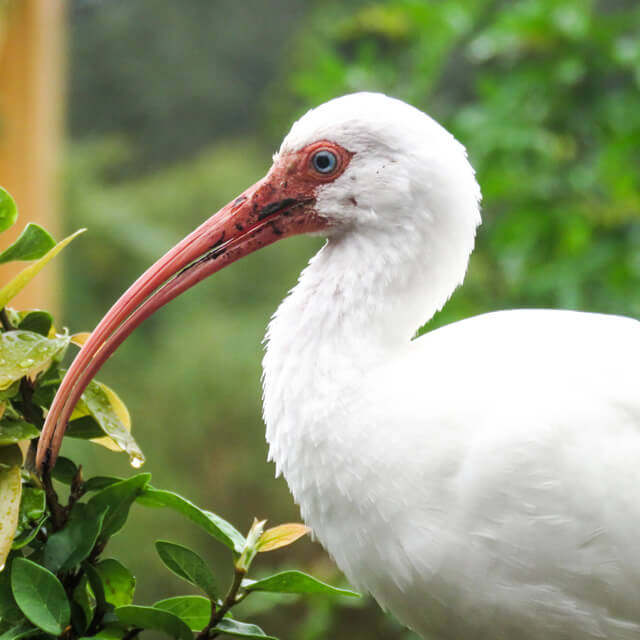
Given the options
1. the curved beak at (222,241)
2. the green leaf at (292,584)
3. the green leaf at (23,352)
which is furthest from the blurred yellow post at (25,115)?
the green leaf at (292,584)

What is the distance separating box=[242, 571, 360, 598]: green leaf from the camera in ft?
3.30

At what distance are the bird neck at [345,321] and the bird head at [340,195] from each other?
3 centimetres

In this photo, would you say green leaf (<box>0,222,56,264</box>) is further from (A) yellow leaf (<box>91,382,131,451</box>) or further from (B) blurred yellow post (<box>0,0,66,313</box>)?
(B) blurred yellow post (<box>0,0,66,313</box>)

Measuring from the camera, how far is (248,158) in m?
5.57

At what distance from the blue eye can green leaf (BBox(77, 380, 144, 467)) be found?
431 mm

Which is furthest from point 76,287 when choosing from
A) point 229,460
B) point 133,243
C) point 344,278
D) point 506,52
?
point 344,278

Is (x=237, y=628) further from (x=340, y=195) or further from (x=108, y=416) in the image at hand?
(x=340, y=195)

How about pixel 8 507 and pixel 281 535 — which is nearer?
pixel 8 507

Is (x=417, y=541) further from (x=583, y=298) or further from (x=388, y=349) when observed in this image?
(x=583, y=298)

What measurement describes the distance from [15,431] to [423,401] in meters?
0.50

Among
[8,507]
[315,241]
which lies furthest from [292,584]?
[315,241]

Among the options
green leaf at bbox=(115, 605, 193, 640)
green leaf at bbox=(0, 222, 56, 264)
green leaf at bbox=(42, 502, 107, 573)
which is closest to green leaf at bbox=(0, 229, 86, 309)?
green leaf at bbox=(0, 222, 56, 264)

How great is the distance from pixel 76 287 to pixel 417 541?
424cm

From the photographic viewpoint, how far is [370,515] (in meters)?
1.17
